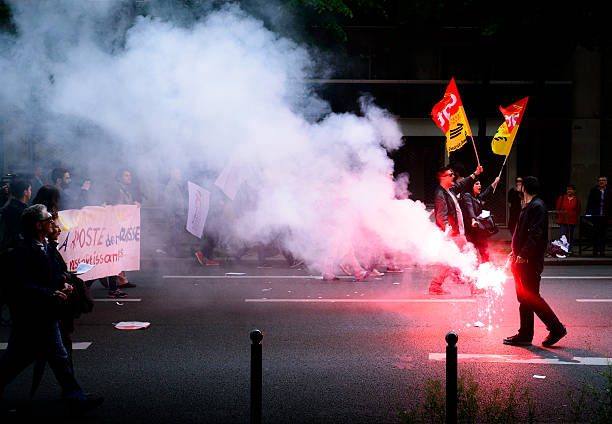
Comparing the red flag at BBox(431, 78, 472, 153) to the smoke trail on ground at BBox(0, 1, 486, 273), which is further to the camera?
the red flag at BBox(431, 78, 472, 153)

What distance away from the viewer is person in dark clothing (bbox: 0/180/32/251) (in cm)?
778

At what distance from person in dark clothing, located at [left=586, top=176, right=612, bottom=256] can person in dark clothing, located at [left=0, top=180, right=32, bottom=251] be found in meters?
12.6

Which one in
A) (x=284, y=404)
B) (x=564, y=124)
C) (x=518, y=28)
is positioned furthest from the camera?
(x=564, y=124)

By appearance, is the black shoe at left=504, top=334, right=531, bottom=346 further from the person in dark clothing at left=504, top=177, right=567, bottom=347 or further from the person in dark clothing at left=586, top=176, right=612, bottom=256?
the person in dark clothing at left=586, top=176, right=612, bottom=256

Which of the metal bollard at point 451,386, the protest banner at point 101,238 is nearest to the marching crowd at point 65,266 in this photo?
the protest banner at point 101,238

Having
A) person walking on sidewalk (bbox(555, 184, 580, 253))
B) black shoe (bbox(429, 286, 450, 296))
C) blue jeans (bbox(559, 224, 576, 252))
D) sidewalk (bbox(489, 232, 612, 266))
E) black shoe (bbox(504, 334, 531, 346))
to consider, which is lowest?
black shoe (bbox(504, 334, 531, 346))

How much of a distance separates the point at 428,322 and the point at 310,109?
4776mm

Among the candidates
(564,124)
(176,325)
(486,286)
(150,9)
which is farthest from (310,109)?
(564,124)

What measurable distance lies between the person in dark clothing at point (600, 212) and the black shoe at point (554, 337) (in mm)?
9511

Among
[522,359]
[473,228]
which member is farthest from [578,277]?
[522,359]

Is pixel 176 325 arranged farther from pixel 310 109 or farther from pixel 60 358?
pixel 310 109

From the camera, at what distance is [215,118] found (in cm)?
1001

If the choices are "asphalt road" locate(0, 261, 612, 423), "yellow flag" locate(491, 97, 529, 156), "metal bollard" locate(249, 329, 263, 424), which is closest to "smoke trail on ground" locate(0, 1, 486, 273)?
"asphalt road" locate(0, 261, 612, 423)

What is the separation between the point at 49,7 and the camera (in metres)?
9.08
